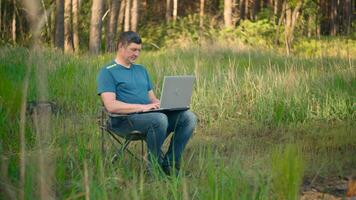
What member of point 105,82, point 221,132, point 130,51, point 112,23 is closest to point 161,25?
point 112,23

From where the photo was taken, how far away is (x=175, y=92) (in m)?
4.77

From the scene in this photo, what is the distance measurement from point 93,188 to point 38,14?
1.84m

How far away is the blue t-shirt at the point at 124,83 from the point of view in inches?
192

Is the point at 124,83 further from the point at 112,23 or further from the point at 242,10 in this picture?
the point at 242,10

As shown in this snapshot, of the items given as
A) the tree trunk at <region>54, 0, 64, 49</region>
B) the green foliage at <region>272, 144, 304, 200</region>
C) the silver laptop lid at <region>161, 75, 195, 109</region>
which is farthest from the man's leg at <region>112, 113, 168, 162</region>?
the tree trunk at <region>54, 0, 64, 49</region>

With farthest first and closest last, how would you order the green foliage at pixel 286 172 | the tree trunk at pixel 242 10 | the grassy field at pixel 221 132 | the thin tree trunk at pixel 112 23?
the tree trunk at pixel 242 10 → the thin tree trunk at pixel 112 23 → the grassy field at pixel 221 132 → the green foliage at pixel 286 172

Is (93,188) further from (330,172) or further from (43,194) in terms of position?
(330,172)

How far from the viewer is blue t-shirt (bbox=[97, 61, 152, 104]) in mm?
4867

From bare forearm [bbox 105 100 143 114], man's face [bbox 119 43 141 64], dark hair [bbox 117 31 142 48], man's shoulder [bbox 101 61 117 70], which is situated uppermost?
dark hair [bbox 117 31 142 48]

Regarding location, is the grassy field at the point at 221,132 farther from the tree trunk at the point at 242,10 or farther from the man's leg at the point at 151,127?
the tree trunk at the point at 242,10

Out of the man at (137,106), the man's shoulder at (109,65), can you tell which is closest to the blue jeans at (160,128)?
the man at (137,106)

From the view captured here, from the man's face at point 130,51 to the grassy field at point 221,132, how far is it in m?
0.67

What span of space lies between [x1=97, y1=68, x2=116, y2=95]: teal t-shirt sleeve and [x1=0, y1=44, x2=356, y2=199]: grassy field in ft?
1.23

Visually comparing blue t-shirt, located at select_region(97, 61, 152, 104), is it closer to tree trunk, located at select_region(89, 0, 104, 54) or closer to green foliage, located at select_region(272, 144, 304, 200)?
green foliage, located at select_region(272, 144, 304, 200)
